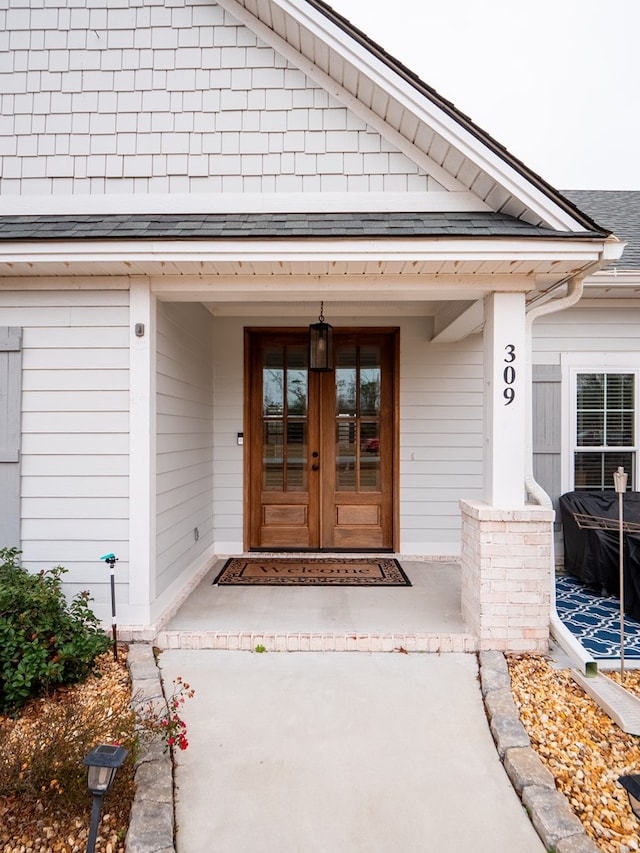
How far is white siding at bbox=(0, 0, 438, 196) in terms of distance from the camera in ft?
12.0

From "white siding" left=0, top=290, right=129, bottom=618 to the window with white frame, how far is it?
14.6 feet

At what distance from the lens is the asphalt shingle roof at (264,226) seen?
3.18 m

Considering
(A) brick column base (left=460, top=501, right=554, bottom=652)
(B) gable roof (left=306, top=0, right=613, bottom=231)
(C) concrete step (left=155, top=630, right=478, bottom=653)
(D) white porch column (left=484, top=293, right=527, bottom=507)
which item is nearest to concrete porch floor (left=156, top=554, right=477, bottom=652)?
(C) concrete step (left=155, top=630, right=478, bottom=653)

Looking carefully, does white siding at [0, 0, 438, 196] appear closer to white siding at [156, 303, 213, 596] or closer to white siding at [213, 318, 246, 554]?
white siding at [156, 303, 213, 596]

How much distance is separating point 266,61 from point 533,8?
12631 millimetres

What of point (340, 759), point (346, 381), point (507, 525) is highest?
point (346, 381)

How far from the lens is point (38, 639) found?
2.78 meters

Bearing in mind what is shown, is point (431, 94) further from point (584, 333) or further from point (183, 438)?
point (183, 438)

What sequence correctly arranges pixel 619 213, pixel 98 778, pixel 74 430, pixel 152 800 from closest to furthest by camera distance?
pixel 98 778
pixel 152 800
pixel 74 430
pixel 619 213

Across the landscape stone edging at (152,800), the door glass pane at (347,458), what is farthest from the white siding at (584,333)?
the landscape stone edging at (152,800)

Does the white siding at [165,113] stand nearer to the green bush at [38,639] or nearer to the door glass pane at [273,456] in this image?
the door glass pane at [273,456]

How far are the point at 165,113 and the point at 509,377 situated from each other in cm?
319

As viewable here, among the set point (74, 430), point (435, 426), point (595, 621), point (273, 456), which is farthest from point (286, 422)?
point (595, 621)

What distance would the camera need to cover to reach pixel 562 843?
6.09 ft
